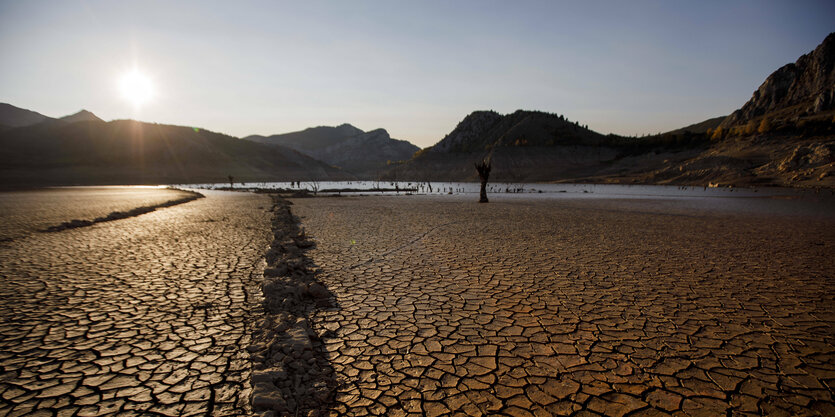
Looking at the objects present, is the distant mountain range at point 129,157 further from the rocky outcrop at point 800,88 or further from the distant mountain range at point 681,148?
the rocky outcrop at point 800,88

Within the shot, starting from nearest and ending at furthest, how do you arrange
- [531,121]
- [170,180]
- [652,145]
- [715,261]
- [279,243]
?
[715,261], [279,243], [170,180], [652,145], [531,121]

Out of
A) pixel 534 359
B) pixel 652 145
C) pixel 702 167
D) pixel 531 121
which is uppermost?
pixel 531 121

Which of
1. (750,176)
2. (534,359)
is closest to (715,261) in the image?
(534,359)

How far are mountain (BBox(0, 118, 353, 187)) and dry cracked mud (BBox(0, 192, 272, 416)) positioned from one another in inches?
3248

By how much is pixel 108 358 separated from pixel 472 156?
11974 centimetres

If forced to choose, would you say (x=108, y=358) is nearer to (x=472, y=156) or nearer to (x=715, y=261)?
(x=715, y=261)

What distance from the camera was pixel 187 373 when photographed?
12.0 ft

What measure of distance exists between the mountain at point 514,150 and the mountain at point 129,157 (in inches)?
2132

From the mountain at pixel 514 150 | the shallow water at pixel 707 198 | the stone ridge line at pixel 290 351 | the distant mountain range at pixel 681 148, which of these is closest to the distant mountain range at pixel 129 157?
the mountain at pixel 514 150

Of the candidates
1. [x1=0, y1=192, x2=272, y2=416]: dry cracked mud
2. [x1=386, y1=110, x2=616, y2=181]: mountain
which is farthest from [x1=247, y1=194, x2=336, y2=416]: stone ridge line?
[x1=386, y1=110, x2=616, y2=181]: mountain

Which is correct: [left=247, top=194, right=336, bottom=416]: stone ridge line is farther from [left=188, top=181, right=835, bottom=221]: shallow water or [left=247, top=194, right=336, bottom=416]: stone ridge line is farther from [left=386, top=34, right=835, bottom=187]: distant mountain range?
[left=386, top=34, right=835, bottom=187]: distant mountain range

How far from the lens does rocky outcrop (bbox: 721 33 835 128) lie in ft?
292

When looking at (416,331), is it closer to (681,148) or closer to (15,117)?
(681,148)

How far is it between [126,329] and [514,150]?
371ft
